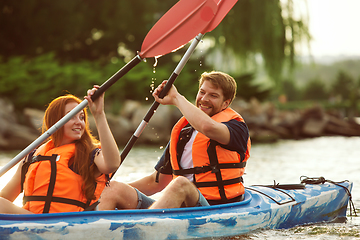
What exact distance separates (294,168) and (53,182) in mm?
6029

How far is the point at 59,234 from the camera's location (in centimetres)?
216

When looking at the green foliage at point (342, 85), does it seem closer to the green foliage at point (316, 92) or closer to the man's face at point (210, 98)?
the green foliage at point (316, 92)

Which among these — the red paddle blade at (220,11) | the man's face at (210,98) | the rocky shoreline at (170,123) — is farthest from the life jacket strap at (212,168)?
the rocky shoreline at (170,123)

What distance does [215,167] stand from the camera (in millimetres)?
2512

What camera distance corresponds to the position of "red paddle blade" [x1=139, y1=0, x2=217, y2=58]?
2678 mm

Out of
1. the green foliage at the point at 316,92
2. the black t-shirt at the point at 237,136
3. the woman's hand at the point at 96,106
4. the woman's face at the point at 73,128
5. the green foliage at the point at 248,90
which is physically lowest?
the black t-shirt at the point at 237,136

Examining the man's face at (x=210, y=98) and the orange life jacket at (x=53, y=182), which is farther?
the man's face at (x=210, y=98)

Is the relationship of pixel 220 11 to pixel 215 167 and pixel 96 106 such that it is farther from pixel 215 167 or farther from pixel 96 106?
pixel 96 106

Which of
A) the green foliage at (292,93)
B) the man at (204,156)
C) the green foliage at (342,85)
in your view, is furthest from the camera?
the green foliage at (292,93)

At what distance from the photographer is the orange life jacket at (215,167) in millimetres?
2516

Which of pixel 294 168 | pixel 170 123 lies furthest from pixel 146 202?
pixel 170 123

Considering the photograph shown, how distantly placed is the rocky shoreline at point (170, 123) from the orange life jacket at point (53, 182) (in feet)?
18.6

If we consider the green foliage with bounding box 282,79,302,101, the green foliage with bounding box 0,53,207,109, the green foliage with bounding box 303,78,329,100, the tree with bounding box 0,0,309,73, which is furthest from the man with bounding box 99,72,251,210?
the green foliage with bounding box 303,78,329,100

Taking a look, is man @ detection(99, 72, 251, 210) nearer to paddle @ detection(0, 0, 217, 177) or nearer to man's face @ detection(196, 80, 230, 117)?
man's face @ detection(196, 80, 230, 117)
